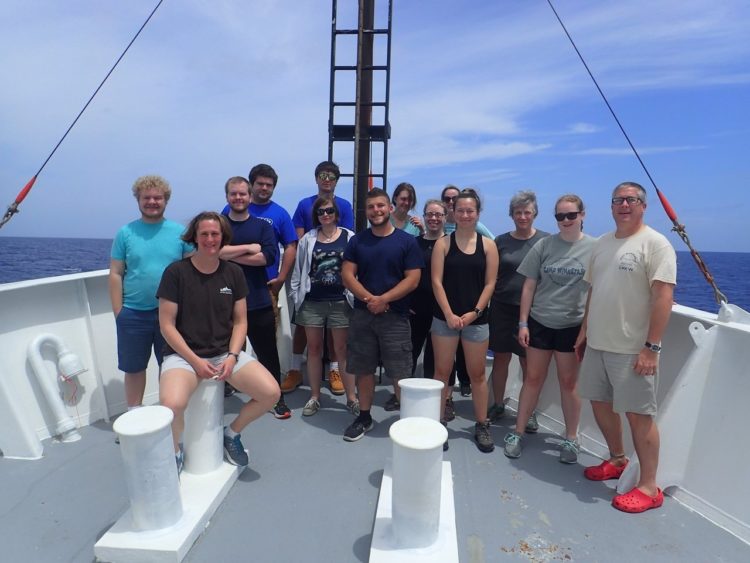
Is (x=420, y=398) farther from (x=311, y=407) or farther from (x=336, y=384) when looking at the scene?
(x=336, y=384)

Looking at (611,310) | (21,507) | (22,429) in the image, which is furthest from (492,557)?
(22,429)

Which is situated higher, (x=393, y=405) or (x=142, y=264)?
(x=142, y=264)

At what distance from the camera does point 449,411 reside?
367 centimetres

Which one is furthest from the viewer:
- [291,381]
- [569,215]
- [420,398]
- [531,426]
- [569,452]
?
[291,381]

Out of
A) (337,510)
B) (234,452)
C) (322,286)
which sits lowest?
(337,510)

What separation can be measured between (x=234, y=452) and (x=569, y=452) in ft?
6.92

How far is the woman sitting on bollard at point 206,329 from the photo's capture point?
252cm

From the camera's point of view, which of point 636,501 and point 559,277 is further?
point 559,277

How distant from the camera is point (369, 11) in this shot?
17.4 feet

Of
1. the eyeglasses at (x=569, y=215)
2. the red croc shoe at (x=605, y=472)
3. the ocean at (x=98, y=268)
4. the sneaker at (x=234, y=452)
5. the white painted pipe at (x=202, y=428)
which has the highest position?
the eyeglasses at (x=569, y=215)

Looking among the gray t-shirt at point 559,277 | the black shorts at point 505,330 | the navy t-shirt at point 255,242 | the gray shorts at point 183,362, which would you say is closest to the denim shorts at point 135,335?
the gray shorts at point 183,362

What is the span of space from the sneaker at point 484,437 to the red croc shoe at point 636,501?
31.6 inches

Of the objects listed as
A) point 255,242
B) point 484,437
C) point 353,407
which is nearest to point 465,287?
point 484,437

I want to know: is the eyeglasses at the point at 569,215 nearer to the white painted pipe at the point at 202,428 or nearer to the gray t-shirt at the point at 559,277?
the gray t-shirt at the point at 559,277
